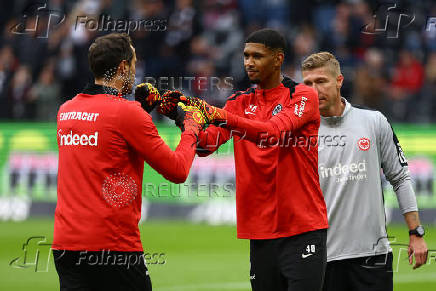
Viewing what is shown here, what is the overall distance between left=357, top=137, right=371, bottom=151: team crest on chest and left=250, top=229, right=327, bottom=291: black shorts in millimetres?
963

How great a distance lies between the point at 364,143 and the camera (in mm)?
6438

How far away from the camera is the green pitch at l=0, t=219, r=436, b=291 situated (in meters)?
10.7

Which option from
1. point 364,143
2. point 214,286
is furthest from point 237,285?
point 364,143

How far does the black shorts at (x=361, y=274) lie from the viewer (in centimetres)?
624

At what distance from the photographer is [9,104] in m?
17.0

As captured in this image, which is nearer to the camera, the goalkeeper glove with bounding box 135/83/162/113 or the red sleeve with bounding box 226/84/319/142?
the red sleeve with bounding box 226/84/319/142

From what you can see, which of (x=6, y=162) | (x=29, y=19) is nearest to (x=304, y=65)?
(x=6, y=162)

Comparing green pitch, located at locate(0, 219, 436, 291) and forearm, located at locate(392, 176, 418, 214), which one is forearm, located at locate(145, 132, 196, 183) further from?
green pitch, located at locate(0, 219, 436, 291)

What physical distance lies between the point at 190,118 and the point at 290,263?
1.20 metres

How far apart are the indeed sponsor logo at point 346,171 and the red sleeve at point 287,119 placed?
725 millimetres

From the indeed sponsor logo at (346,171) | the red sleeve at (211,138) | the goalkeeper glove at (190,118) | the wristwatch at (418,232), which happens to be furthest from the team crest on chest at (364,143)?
the goalkeeper glove at (190,118)

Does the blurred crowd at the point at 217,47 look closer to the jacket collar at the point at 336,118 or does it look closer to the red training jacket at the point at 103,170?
the jacket collar at the point at 336,118

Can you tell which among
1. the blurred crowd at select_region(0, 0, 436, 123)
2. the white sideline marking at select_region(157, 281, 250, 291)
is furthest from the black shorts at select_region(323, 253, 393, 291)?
the blurred crowd at select_region(0, 0, 436, 123)

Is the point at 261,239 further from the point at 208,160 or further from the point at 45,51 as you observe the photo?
the point at 45,51
